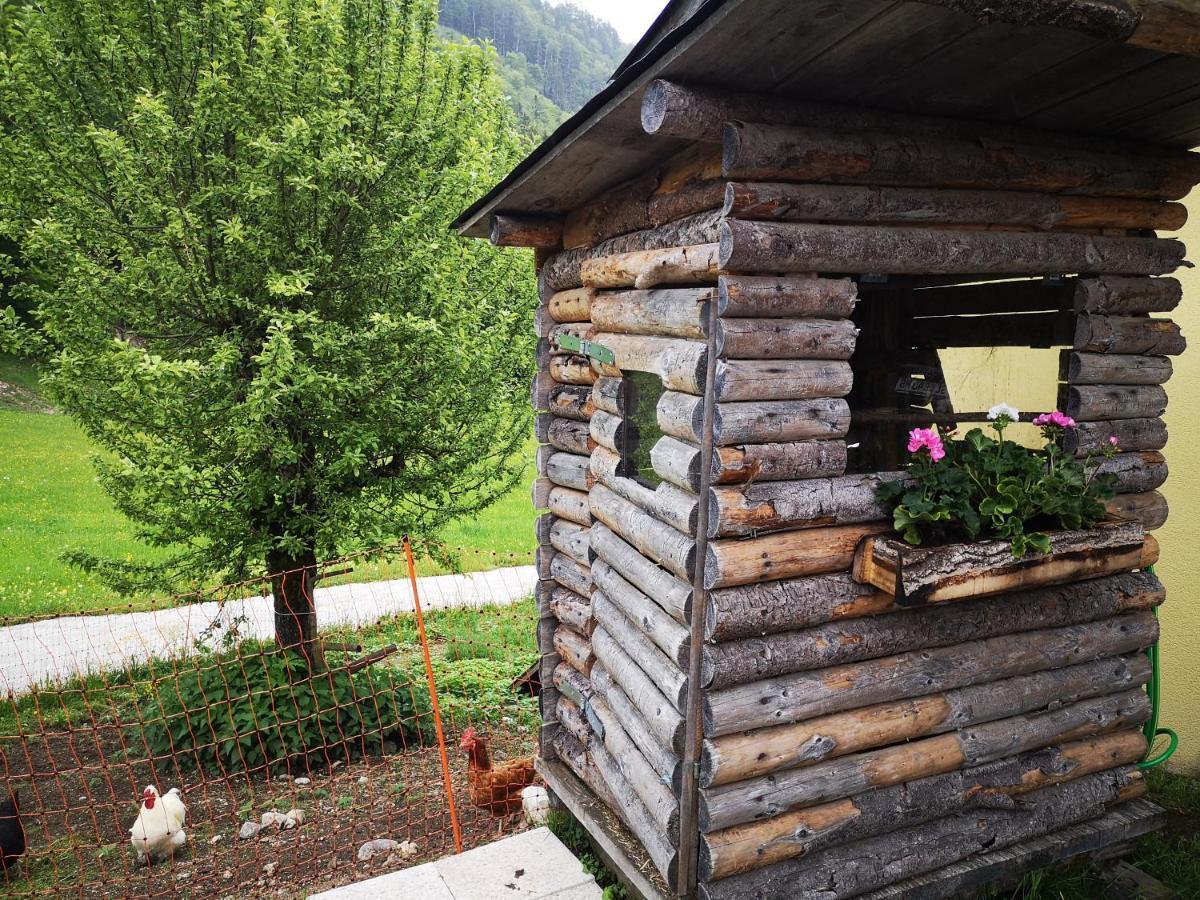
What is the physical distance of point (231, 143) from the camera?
270 inches

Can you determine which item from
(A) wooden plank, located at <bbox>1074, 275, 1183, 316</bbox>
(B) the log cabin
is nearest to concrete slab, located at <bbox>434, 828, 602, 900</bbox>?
(B) the log cabin

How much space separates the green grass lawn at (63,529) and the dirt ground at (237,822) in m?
2.36

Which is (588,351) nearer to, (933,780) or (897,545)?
(897,545)

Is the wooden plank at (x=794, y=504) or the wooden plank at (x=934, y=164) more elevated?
the wooden plank at (x=934, y=164)

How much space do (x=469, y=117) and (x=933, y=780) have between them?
6.37 m

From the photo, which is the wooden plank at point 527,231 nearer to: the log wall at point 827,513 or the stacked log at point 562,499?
the stacked log at point 562,499

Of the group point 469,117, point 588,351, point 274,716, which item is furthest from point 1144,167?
point 274,716

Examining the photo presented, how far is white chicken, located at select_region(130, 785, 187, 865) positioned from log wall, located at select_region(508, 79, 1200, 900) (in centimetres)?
317

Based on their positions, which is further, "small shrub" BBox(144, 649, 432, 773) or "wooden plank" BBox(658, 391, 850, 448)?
"small shrub" BBox(144, 649, 432, 773)

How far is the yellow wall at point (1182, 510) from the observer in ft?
18.5

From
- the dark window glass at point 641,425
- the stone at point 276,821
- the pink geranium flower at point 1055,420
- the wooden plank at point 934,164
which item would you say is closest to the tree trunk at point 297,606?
the stone at point 276,821

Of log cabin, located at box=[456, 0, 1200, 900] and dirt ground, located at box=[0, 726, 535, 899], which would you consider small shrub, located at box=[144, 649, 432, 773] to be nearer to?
dirt ground, located at box=[0, 726, 535, 899]

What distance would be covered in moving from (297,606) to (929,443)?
20.7 ft

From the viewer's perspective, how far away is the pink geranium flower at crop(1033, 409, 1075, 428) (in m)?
3.94
